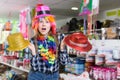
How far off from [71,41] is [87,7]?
103 centimetres

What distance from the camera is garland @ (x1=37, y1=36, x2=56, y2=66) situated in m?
1.64

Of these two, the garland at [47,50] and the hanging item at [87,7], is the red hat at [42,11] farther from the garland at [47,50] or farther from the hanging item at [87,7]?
the hanging item at [87,7]

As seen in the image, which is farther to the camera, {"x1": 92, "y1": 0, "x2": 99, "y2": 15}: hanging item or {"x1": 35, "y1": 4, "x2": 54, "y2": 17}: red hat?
{"x1": 92, "y1": 0, "x2": 99, "y2": 15}: hanging item

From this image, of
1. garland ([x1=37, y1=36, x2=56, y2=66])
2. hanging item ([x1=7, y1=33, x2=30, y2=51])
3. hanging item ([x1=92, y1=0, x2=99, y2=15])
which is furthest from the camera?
hanging item ([x1=92, y1=0, x2=99, y2=15])

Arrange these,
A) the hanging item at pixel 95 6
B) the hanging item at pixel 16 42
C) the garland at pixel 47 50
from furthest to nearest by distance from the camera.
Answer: the hanging item at pixel 95 6 → the garland at pixel 47 50 → the hanging item at pixel 16 42

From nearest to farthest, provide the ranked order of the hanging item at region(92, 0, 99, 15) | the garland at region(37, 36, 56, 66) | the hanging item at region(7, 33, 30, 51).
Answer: the hanging item at region(7, 33, 30, 51)
the garland at region(37, 36, 56, 66)
the hanging item at region(92, 0, 99, 15)

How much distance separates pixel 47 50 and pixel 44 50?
0.02 m

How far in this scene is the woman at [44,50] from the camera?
5.40 feet

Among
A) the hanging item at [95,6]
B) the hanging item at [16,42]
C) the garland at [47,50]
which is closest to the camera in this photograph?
the hanging item at [16,42]

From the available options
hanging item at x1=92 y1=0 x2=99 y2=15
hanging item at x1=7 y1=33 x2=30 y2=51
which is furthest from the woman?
hanging item at x1=92 y1=0 x2=99 y2=15

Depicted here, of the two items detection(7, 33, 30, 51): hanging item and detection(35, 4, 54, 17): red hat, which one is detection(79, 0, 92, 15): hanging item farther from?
detection(7, 33, 30, 51): hanging item

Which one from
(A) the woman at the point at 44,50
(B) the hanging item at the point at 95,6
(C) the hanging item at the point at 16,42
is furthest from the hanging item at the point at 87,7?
(C) the hanging item at the point at 16,42

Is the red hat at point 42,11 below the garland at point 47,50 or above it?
above

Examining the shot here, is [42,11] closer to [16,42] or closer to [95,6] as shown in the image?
[16,42]
